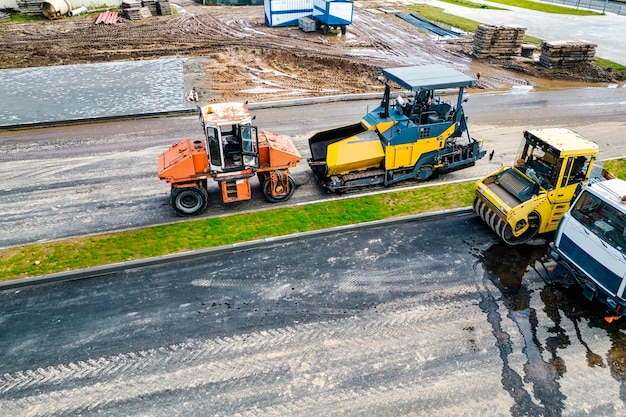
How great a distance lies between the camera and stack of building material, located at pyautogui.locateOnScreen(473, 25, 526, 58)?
82.2ft

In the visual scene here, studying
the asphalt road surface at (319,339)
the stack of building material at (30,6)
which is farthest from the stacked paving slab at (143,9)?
the asphalt road surface at (319,339)

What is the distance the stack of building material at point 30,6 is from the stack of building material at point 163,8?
893cm

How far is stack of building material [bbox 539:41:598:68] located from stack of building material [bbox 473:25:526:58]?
6.52 feet

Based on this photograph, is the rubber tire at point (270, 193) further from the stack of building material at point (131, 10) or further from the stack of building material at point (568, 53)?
the stack of building material at point (131, 10)

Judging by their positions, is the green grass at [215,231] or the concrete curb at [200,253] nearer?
the concrete curb at [200,253]

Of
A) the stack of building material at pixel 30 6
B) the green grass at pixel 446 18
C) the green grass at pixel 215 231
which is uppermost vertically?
Answer: the stack of building material at pixel 30 6

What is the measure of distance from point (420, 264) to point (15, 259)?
912 centimetres

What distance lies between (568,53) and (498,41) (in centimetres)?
381

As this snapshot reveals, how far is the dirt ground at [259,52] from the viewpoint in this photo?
21562mm

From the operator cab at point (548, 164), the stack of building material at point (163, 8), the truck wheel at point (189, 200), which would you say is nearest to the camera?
the operator cab at point (548, 164)

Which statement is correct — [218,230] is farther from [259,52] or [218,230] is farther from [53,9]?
[53,9]

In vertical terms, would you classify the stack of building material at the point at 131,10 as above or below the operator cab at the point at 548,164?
above

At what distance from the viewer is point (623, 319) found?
799 cm

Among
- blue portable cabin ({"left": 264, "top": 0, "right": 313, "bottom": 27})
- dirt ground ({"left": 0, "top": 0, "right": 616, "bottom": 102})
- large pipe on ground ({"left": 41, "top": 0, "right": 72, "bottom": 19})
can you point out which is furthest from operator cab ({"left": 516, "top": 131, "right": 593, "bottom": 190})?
large pipe on ground ({"left": 41, "top": 0, "right": 72, "bottom": 19})
